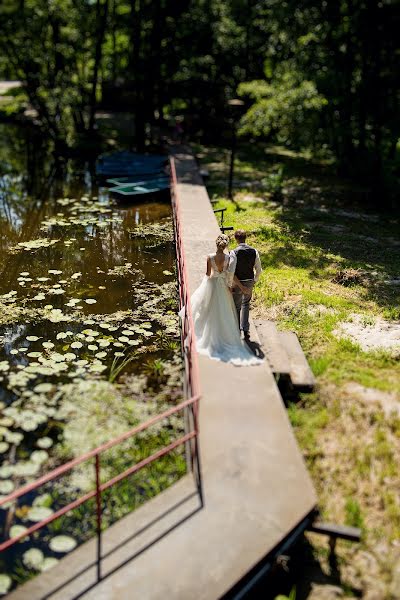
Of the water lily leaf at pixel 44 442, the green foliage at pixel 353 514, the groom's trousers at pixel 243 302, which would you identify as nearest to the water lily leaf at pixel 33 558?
the water lily leaf at pixel 44 442

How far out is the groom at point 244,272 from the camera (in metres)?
8.45

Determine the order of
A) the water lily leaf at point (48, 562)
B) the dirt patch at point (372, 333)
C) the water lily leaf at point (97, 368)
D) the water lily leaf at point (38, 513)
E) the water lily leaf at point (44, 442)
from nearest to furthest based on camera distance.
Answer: the water lily leaf at point (48, 562), the water lily leaf at point (38, 513), the water lily leaf at point (44, 442), the water lily leaf at point (97, 368), the dirt patch at point (372, 333)

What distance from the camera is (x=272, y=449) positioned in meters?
6.32

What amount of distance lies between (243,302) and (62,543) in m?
4.78

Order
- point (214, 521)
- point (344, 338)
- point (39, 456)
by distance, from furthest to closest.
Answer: point (344, 338)
point (39, 456)
point (214, 521)

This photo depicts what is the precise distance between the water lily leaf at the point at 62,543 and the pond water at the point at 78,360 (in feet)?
0.04

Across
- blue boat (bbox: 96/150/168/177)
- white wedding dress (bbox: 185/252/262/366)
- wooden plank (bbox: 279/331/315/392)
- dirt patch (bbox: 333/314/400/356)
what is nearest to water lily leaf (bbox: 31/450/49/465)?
white wedding dress (bbox: 185/252/262/366)

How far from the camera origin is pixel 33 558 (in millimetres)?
5438

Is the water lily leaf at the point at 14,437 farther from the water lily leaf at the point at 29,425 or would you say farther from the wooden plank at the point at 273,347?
the wooden plank at the point at 273,347

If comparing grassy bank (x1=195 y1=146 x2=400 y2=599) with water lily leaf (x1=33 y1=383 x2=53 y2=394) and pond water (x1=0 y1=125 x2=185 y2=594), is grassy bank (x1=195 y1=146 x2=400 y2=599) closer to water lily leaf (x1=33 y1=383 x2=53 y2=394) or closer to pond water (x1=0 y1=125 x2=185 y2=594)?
pond water (x1=0 y1=125 x2=185 y2=594)

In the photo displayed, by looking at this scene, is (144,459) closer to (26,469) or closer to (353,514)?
(26,469)

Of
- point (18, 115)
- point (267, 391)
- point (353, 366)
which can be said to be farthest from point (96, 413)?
point (18, 115)

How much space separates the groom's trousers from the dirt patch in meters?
1.82

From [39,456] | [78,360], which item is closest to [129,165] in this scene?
[78,360]
